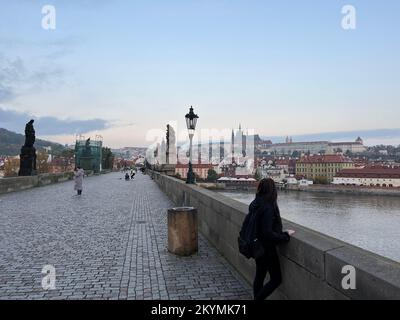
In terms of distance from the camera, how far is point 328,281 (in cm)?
301

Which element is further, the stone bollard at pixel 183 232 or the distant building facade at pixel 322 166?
the distant building facade at pixel 322 166

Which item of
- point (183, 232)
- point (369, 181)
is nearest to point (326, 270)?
point (183, 232)

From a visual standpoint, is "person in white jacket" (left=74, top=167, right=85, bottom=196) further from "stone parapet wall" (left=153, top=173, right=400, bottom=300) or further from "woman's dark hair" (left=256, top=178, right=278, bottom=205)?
"woman's dark hair" (left=256, top=178, right=278, bottom=205)

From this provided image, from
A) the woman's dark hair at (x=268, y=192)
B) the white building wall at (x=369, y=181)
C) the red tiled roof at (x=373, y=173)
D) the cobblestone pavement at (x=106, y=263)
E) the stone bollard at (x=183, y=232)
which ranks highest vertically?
the woman's dark hair at (x=268, y=192)

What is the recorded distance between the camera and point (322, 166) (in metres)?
144

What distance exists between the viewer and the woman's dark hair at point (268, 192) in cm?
369

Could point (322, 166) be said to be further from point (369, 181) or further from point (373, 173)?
point (369, 181)

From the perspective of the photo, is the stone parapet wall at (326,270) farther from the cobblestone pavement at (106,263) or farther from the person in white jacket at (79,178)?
the person in white jacket at (79,178)

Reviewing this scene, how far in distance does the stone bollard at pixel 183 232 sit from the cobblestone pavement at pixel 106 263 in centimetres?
18

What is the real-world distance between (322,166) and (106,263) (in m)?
145

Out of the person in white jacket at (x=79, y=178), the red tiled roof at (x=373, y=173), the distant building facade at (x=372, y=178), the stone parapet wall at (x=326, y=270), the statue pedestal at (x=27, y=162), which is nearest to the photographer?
the stone parapet wall at (x=326, y=270)

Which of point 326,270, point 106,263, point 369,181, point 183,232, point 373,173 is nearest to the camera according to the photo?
point 326,270

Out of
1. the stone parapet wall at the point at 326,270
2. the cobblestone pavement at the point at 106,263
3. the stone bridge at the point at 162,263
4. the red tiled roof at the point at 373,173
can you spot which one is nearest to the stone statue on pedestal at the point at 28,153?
the stone bridge at the point at 162,263
